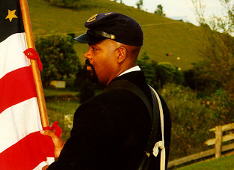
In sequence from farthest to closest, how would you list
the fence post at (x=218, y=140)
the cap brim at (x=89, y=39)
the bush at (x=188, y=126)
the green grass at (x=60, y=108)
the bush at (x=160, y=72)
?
the bush at (x=160, y=72)
the green grass at (x=60, y=108)
the bush at (x=188, y=126)
the fence post at (x=218, y=140)
the cap brim at (x=89, y=39)

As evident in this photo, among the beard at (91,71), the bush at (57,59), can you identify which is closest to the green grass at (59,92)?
the bush at (57,59)

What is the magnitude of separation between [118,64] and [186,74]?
67477 mm

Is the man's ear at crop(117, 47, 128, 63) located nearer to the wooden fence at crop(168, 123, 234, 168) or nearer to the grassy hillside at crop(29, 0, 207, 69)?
the wooden fence at crop(168, 123, 234, 168)

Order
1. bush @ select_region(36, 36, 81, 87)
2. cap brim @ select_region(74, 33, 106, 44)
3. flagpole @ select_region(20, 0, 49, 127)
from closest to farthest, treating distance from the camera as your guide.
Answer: cap brim @ select_region(74, 33, 106, 44) < flagpole @ select_region(20, 0, 49, 127) < bush @ select_region(36, 36, 81, 87)

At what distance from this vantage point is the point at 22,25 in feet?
12.0

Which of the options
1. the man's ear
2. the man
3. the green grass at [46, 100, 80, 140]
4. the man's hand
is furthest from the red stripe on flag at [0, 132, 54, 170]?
the green grass at [46, 100, 80, 140]

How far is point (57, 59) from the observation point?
225 feet

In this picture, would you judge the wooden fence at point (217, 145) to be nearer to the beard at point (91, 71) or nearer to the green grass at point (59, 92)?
the beard at point (91, 71)

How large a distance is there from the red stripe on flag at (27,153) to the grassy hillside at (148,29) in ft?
230

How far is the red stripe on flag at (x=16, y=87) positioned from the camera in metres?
3.53

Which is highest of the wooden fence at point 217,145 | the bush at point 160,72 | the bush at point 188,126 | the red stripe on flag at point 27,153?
the red stripe on flag at point 27,153

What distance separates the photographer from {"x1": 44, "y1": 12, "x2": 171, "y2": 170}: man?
7.59 ft

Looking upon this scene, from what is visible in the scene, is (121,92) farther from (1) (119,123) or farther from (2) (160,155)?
(2) (160,155)

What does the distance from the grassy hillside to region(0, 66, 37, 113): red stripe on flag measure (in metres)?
69.9
